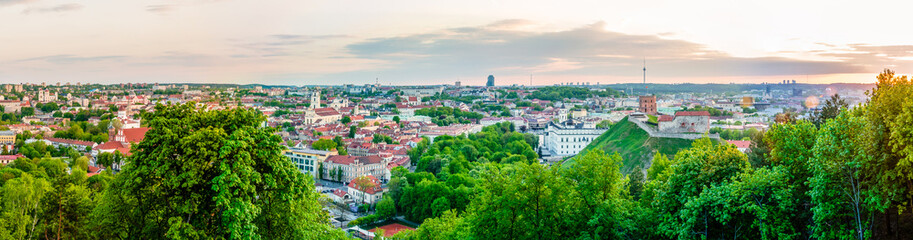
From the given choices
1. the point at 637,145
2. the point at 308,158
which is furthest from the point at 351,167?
the point at 637,145

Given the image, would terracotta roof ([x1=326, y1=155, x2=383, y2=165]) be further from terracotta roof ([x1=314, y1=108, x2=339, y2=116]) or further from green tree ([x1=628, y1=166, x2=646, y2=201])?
terracotta roof ([x1=314, y1=108, x2=339, y2=116])

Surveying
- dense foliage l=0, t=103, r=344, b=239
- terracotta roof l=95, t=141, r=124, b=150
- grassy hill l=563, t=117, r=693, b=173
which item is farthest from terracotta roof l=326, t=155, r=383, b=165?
dense foliage l=0, t=103, r=344, b=239

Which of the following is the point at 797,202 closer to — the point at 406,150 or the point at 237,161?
the point at 237,161

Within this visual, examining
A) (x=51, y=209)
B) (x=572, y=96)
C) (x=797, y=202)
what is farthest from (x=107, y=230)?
(x=572, y=96)

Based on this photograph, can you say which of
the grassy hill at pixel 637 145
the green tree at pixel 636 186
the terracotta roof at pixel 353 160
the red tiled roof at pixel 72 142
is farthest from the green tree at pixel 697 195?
the red tiled roof at pixel 72 142

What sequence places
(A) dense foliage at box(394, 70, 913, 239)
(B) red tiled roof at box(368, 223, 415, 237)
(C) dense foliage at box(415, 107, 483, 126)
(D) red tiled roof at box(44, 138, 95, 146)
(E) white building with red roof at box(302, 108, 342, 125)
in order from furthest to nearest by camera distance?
(E) white building with red roof at box(302, 108, 342, 125), (C) dense foliage at box(415, 107, 483, 126), (D) red tiled roof at box(44, 138, 95, 146), (B) red tiled roof at box(368, 223, 415, 237), (A) dense foliage at box(394, 70, 913, 239)

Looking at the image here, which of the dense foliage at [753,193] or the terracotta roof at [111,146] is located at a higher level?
the dense foliage at [753,193]

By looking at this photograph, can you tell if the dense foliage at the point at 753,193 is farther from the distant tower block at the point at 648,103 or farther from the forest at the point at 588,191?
the distant tower block at the point at 648,103
